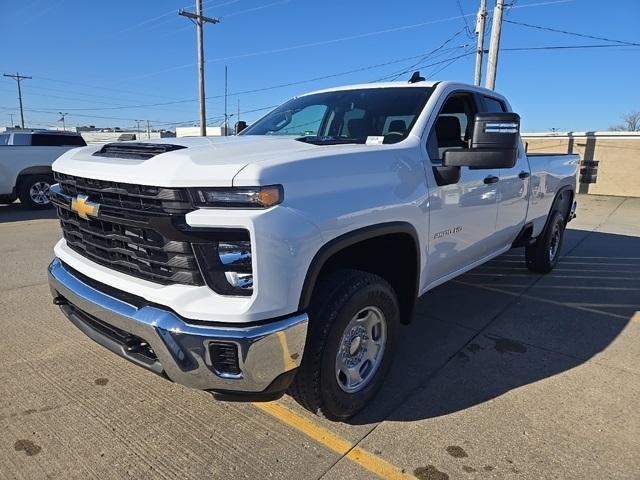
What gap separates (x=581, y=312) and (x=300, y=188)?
371 centimetres

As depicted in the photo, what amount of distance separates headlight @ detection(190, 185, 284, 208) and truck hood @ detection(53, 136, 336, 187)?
1.4 inches

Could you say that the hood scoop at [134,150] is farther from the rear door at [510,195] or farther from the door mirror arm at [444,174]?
the rear door at [510,195]

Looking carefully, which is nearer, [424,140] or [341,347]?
[341,347]

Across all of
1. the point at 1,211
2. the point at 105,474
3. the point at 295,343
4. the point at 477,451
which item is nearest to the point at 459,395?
the point at 477,451

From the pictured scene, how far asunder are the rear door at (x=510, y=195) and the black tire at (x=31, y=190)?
10356mm

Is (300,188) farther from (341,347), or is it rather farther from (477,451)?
(477,451)

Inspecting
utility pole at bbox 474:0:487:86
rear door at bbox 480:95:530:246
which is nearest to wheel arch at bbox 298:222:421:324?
rear door at bbox 480:95:530:246

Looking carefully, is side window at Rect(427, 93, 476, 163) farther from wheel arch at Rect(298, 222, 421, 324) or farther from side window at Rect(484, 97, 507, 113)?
wheel arch at Rect(298, 222, 421, 324)

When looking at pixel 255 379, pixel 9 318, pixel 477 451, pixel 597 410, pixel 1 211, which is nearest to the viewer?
pixel 255 379

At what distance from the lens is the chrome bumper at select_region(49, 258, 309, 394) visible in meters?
2.06

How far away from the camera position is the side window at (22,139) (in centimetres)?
1130

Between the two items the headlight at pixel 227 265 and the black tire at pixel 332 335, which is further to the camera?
the black tire at pixel 332 335

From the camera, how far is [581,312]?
15.2 ft

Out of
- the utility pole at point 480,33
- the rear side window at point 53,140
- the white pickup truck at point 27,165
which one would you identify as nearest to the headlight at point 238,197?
the white pickup truck at point 27,165
